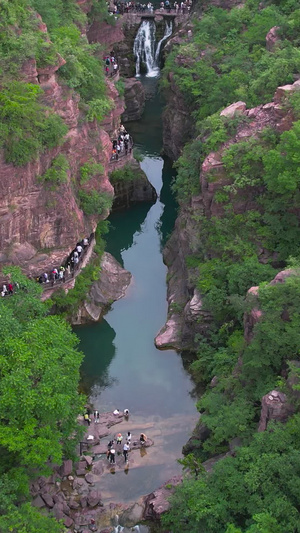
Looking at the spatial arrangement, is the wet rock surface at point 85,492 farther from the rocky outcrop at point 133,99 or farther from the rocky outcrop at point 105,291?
the rocky outcrop at point 133,99

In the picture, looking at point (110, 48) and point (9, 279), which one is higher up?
Result: point (110, 48)

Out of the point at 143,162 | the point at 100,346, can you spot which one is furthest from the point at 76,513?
the point at 143,162

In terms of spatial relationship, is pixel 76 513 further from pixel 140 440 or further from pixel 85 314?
pixel 85 314

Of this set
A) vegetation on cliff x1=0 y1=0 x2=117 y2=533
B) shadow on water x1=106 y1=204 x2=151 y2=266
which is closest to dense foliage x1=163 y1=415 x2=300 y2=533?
vegetation on cliff x1=0 y1=0 x2=117 y2=533

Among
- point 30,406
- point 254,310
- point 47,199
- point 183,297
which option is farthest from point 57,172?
point 30,406

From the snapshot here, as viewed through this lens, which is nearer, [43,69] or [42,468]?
[42,468]

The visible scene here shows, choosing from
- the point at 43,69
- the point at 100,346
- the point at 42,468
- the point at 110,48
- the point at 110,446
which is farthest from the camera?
the point at 110,48

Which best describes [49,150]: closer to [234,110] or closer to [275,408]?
[234,110]
